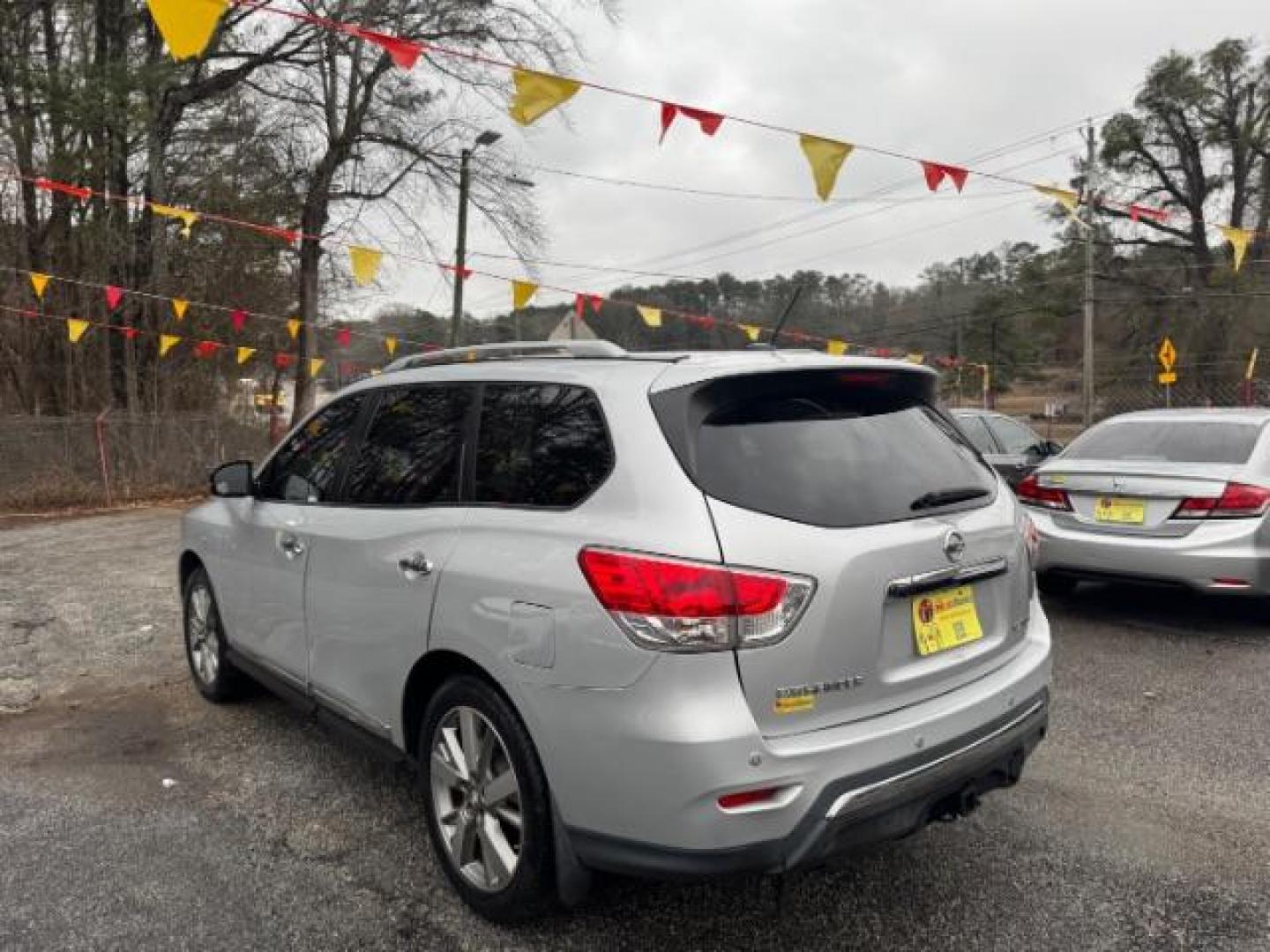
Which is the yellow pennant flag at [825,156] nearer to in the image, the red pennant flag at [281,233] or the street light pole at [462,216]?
the red pennant flag at [281,233]

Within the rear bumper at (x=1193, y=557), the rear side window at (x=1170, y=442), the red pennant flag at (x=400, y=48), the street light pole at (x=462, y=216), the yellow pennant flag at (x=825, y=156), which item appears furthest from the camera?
the street light pole at (x=462, y=216)

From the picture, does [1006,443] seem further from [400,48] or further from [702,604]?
[702,604]

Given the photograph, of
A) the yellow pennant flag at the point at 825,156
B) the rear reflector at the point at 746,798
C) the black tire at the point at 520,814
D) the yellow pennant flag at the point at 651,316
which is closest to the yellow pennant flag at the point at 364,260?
the yellow pennant flag at the point at 651,316

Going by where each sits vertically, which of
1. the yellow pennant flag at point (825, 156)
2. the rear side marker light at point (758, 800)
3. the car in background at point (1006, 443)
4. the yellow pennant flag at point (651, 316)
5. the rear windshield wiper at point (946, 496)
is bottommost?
the rear side marker light at point (758, 800)

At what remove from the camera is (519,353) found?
3180 millimetres

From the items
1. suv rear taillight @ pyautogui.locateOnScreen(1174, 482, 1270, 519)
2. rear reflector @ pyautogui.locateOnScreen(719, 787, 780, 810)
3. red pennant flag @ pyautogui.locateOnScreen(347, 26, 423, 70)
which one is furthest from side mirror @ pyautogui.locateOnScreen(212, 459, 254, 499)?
suv rear taillight @ pyautogui.locateOnScreen(1174, 482, 1270, 519)

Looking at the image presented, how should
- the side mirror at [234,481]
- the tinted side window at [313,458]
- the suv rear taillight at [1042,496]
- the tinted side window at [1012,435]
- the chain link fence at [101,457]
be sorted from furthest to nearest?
the chain link fence at [101,457] → the tinted side window at [1012,435] → the suv rear taillight at [1042,496] → the side mirror at [234,481] → the tinted side window at [313,458]

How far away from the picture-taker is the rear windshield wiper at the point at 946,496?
2.61 m

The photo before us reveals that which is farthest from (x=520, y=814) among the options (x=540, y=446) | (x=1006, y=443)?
(x=1006, y=443)

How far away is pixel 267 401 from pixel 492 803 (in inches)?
852

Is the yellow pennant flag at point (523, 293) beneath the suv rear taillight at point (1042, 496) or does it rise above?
above

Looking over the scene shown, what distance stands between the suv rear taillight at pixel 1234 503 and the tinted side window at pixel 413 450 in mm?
4627

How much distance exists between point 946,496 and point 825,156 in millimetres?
5744

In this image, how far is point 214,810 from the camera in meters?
3.47
